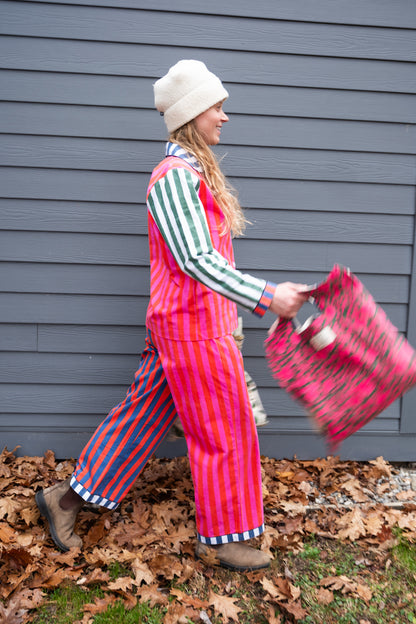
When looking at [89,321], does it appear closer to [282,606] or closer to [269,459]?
[269,459]

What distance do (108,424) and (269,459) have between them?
1.33 meters

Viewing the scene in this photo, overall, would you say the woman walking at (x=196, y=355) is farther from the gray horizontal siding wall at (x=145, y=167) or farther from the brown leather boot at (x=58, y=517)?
the gray horizontal siding wall at (x=145, y=167)

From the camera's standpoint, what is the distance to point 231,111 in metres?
3.14

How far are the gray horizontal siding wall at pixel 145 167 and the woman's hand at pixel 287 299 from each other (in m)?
1.38

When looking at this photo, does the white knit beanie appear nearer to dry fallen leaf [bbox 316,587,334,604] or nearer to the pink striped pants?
the pink striped pants

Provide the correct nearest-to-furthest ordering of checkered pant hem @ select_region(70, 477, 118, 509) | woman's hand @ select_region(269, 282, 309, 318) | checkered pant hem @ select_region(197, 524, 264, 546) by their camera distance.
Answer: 1. woman's hand @ select_region(269, 282, 309, 318)
2. checkered pant hem @ select_region(197, 524, 264, 546)
3. checkered pant hem @ select_region(70, 477, 118, 509)

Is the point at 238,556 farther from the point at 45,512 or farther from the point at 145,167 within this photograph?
the point at 145,167

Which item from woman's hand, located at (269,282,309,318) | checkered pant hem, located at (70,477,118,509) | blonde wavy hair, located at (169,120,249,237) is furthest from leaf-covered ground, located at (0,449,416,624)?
blonde wavy hair, located at (169,120,249,237)

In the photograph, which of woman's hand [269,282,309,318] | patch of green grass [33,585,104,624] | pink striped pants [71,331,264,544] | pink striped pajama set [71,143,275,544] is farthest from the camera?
pink striped pants [71,331,264,544]

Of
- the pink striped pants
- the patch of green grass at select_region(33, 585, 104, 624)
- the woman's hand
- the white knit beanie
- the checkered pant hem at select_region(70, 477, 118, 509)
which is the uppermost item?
the white knit beanie

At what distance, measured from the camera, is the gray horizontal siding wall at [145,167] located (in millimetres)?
3053

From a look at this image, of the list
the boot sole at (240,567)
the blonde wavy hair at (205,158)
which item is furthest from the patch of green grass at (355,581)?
the blonde wavy hair at (205,158)

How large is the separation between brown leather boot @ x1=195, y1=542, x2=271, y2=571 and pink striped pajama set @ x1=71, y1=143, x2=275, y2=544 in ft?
0.21

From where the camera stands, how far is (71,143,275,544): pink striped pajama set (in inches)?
81.0
